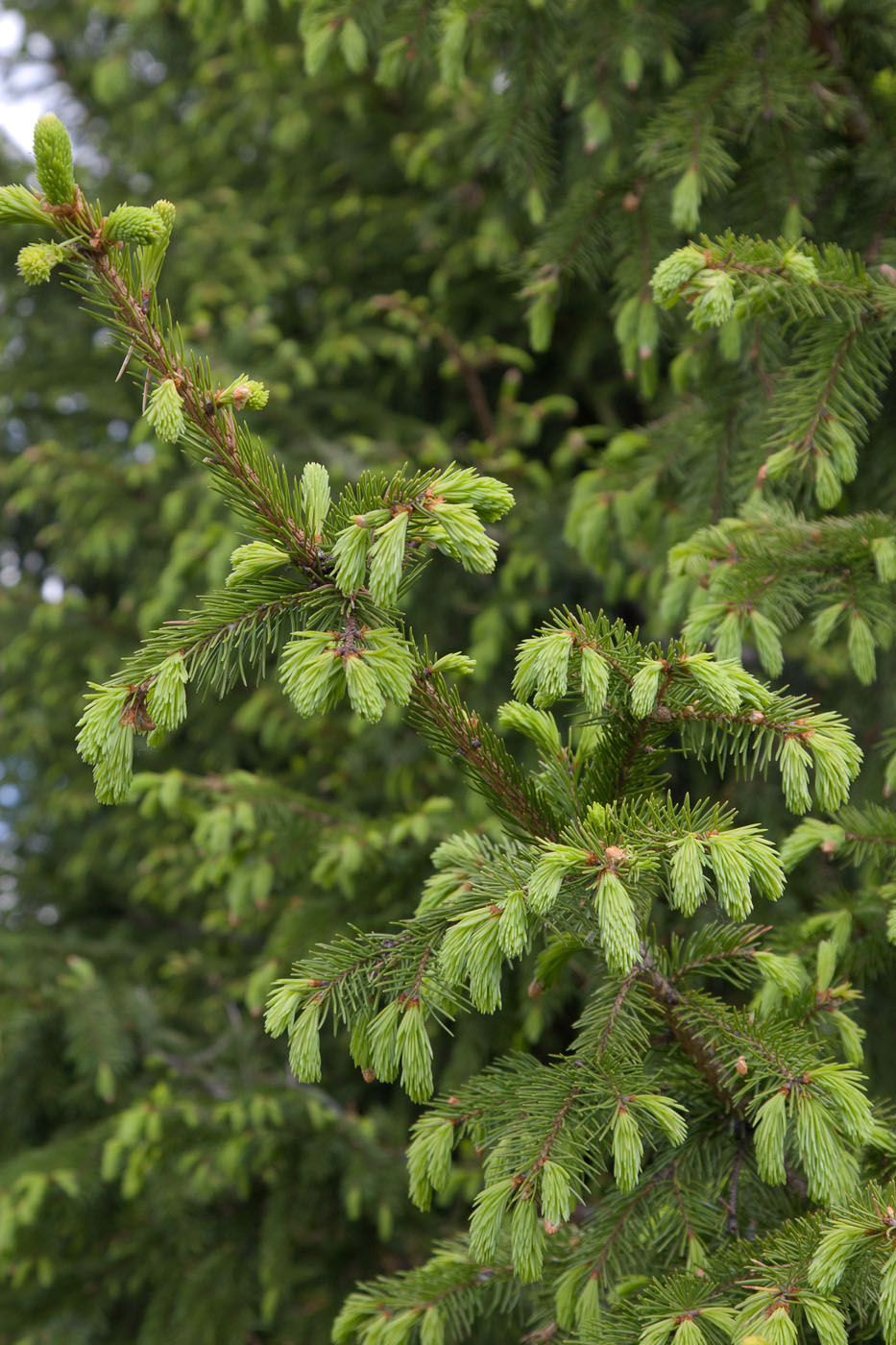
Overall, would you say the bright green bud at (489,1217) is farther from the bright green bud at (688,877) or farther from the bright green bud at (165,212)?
the bright green bud at (165,212)

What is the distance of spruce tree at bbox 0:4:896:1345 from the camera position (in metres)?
1.10

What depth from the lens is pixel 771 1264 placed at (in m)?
1.24

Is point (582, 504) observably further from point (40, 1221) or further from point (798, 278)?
point (40, 1221)

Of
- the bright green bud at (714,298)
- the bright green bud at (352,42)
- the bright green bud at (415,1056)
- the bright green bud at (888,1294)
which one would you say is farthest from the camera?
the bright green bud at (352,42)

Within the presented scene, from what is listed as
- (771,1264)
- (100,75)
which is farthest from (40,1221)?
(100,75)

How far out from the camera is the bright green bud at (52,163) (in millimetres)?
986

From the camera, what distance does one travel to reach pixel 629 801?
1.33 m

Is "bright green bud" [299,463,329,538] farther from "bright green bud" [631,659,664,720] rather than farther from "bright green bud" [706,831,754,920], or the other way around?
"bright green bud" [706,831,754,920]

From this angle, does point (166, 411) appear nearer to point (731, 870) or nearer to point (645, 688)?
point (645, 688)

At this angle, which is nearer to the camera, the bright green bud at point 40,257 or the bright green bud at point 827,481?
the bright green bud at point 40,257

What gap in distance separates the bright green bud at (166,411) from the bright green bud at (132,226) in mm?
150

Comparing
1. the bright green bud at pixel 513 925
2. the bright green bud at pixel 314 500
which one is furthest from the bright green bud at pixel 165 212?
the bright green bud at pixel 513 925

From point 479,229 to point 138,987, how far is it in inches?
122

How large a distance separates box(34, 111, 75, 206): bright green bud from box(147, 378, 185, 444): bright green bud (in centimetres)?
20
